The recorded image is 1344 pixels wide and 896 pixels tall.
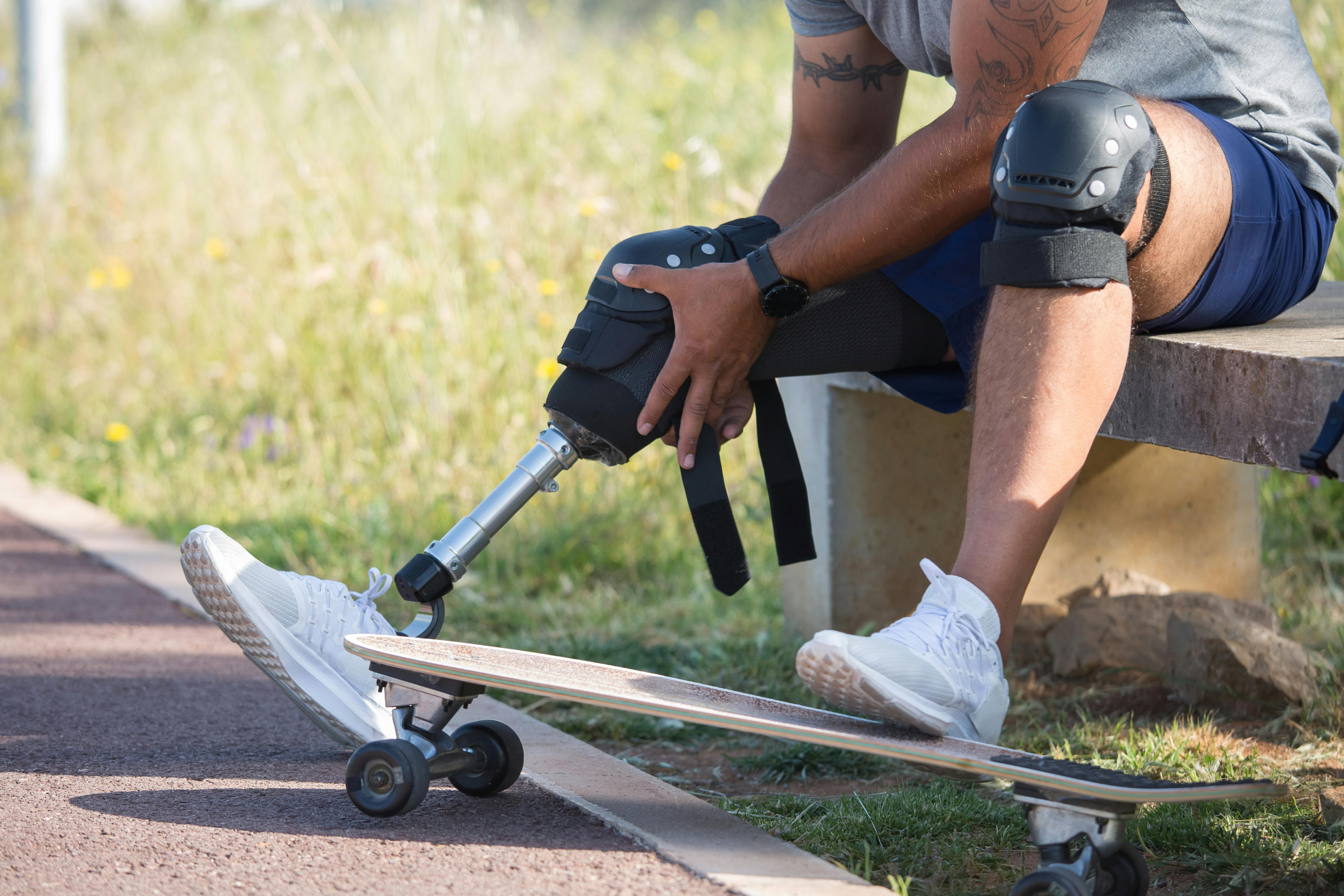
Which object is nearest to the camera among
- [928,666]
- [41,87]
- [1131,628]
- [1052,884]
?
[1052,884]

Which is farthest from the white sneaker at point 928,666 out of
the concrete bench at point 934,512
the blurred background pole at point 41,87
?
the blurred background pole at point 41,87

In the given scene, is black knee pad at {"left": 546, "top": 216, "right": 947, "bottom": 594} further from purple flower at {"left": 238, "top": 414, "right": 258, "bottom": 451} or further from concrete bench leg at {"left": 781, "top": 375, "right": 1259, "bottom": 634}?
purple flower at {"left": 238, "top": 414, "right": 258, "bottom": 451}

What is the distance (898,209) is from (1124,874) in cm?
86

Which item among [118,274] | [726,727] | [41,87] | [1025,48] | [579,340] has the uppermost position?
[41,87]

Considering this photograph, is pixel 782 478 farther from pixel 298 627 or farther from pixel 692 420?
pixel 298 627

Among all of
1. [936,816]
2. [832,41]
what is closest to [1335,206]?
[832,41]

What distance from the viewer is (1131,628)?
2445 millimetres

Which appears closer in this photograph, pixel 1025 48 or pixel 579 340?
pixel 1025 48

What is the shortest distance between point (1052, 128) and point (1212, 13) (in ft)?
1.81

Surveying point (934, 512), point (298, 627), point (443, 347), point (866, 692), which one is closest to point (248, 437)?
point (443, 347)

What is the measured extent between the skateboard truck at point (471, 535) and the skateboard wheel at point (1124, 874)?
86cm

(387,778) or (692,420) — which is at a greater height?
(692,420)

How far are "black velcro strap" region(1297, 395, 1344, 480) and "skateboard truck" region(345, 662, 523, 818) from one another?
3.25 feet

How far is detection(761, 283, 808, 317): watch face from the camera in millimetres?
1793
